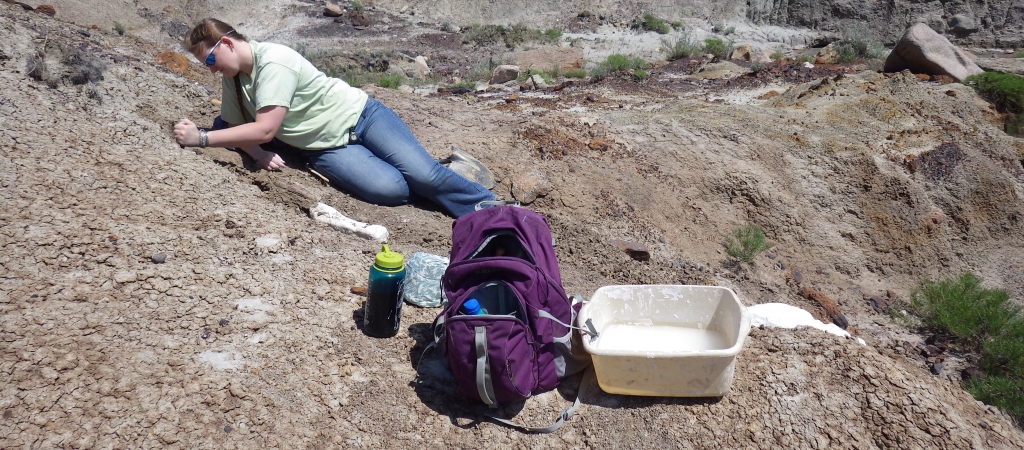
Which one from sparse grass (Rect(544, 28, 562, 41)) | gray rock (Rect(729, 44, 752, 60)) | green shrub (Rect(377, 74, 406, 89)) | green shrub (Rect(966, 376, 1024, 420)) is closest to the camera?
green shrub (Rect(966, 376, 1024, 420))

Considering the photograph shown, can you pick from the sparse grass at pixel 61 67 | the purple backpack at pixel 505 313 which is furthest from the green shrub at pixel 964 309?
the sparse grass at pixel 61 67

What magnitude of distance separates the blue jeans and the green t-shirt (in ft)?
0.26

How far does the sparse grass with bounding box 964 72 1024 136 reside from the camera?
6.85 metres

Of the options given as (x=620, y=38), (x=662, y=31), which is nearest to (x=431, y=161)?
(x=620, y=38)

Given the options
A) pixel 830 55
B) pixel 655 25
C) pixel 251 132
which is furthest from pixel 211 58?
pixel 655 25

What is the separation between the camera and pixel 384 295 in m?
2.66

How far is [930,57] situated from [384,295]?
26.7ft

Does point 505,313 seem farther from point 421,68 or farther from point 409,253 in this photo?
point 421,68

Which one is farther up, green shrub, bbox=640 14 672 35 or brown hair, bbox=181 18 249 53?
brown hair, bbox=181 18 249 53

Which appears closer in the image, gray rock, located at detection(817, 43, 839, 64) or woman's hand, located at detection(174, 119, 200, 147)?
woman's hand, located at detection(174, 119, 200, 147)

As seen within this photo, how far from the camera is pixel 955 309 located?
13.2ft

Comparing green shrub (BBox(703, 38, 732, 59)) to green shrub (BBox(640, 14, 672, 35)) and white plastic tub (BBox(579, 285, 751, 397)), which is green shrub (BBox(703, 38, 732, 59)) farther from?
white plastic tub (BBox(579, 285, 751, 397))

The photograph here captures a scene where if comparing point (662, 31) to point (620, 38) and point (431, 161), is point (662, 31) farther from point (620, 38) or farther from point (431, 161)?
point (431, 161)

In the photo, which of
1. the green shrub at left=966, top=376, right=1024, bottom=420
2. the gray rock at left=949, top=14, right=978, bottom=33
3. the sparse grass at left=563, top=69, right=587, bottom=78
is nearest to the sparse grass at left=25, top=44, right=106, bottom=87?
the green shrub at left=966, top=376, right=1024, bottom=420
